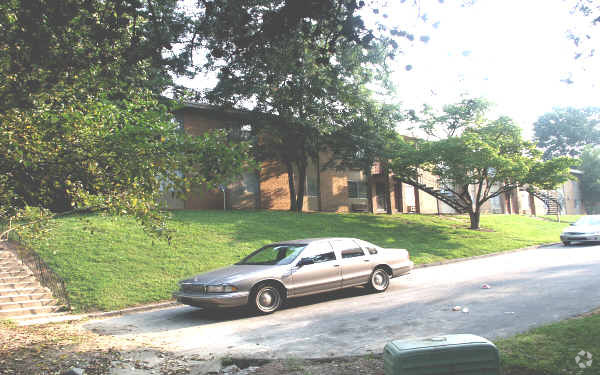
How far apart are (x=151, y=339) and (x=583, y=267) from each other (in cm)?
1149

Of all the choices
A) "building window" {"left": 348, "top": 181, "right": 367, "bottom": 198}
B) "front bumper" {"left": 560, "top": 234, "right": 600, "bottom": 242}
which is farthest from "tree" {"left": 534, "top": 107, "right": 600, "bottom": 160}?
"front bumper" {"left": 560, "top": 234, "right": 600, "bottom": 242}

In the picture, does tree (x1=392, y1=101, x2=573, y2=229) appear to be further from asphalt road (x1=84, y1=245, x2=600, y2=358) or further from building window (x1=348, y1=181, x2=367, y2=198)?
asphalt road (x1=84, y1=245, x2=600, y2=358)

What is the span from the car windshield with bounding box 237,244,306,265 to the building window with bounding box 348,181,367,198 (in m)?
22.6

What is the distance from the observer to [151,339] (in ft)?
22.6

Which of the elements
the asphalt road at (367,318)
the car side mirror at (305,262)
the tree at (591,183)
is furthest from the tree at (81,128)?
the tree at (591,183)

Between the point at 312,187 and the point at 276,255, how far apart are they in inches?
799

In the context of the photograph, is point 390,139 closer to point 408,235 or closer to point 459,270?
point 408,235

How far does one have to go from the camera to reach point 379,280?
1020 cm

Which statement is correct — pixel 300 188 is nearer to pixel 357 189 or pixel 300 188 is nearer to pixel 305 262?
pixel 357 189

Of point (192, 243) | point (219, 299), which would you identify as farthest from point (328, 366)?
point (192, 243)

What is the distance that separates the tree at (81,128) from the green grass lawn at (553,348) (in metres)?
4.63

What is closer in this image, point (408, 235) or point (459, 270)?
point (459, 270)

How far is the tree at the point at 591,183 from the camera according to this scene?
187 feet

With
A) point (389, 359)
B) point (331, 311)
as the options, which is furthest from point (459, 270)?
point (389, 359)
